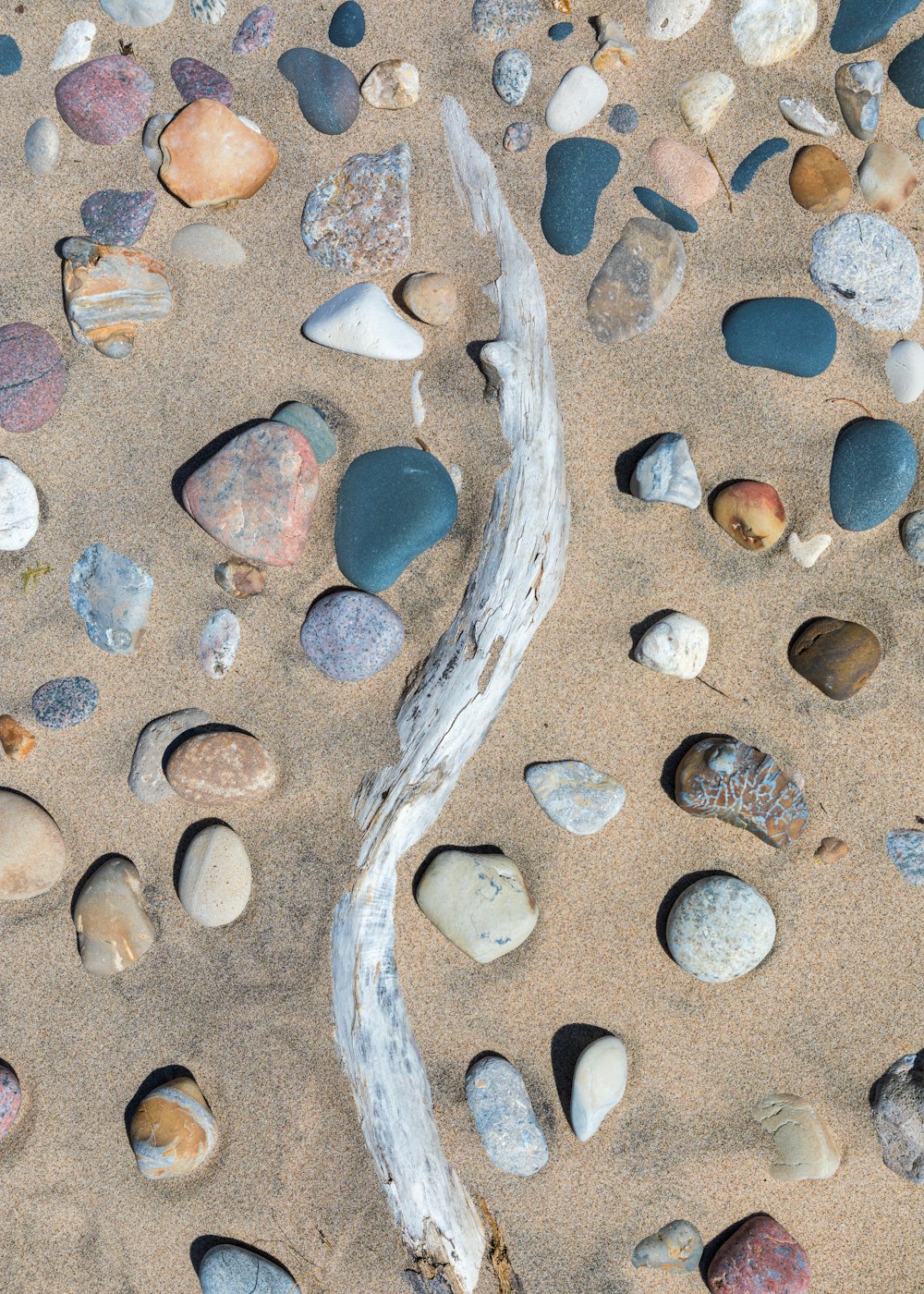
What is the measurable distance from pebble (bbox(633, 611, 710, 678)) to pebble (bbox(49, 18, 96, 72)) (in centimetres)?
252

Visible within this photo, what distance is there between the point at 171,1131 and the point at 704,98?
3.41 meters

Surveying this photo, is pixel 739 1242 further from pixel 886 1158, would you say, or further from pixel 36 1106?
pixel 36 1106

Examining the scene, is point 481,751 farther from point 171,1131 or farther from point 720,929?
point 171,1131

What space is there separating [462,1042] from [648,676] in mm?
1213

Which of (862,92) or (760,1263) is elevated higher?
(862,92)

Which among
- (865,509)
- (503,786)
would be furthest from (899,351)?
(503,786)

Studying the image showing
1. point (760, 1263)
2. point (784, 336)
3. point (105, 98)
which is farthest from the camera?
point (105, 98)

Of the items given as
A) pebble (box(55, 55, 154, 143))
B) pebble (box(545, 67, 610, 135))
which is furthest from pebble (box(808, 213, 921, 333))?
pebble (box(55, 55, 154, 143))

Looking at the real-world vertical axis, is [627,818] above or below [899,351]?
below

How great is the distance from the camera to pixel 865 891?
8.23 ft

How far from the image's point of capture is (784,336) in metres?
2.52

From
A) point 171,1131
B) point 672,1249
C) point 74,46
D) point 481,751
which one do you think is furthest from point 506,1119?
point 74,46

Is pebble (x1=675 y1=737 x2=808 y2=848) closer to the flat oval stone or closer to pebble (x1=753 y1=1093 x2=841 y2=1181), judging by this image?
the flat oval stone

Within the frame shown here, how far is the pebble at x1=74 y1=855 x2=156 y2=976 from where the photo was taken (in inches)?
97.7
